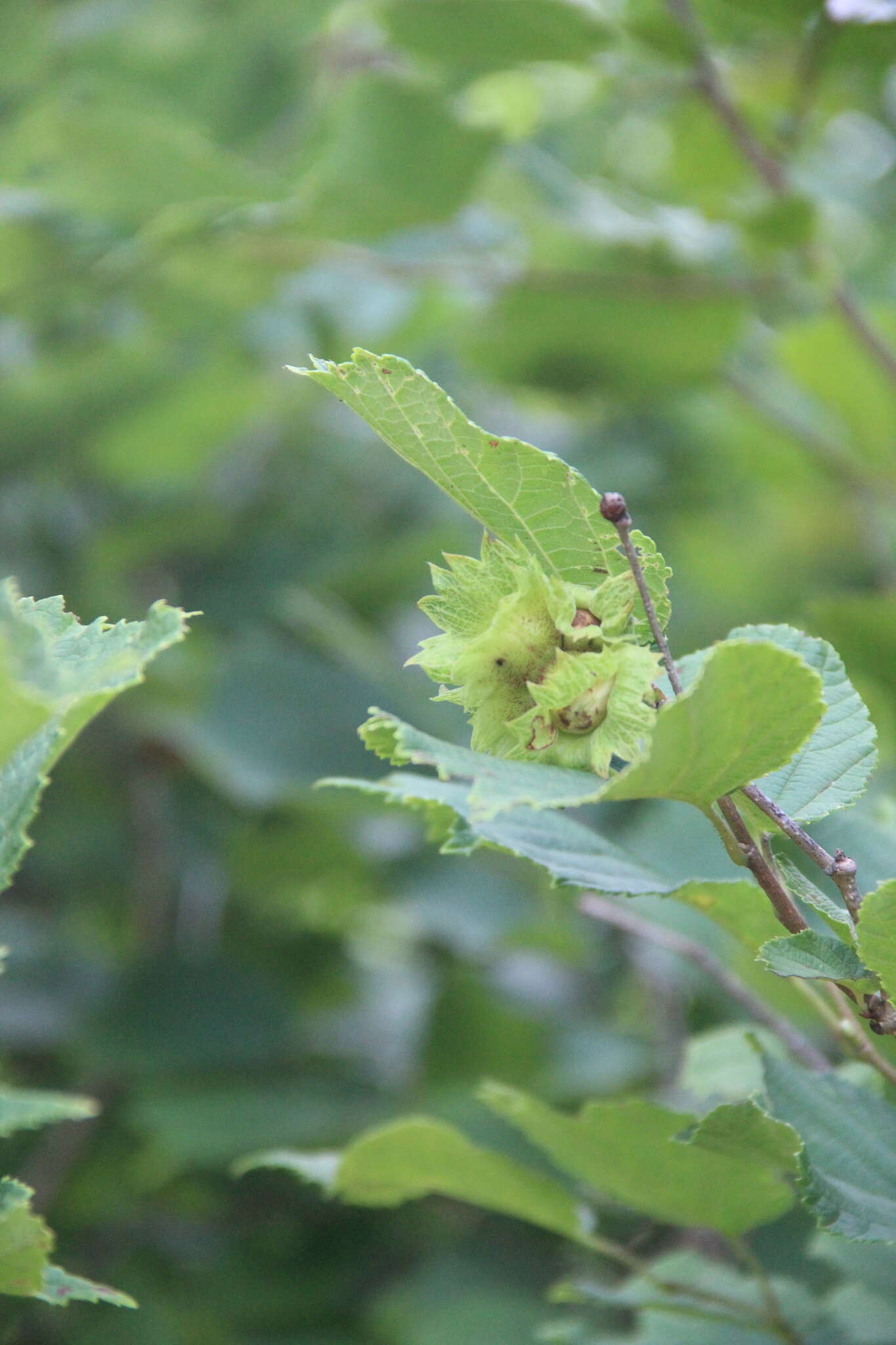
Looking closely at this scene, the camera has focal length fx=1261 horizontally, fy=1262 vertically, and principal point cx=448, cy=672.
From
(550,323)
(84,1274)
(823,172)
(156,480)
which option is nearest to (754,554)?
(823,172)

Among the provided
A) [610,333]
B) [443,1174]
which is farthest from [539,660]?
[610,333]

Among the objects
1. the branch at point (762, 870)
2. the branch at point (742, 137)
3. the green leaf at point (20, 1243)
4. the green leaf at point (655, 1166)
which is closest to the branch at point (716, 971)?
the green leaf at point (655, 1166)

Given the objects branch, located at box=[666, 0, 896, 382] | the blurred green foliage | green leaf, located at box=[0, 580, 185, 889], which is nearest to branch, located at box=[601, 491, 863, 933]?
green leaf, located at box=[0, 580, 185, 889]

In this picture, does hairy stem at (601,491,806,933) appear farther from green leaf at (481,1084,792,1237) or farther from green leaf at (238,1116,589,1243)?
green leaf at (238,1116,589,1243)

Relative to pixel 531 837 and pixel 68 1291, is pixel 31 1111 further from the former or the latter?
pixel 531 837

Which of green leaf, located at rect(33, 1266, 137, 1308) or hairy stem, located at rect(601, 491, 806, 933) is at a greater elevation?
A: hairy stem, located at rect(601, 491, 806, 933)

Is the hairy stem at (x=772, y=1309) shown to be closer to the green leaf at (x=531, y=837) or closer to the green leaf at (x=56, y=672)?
the green leaf at (x=531, y=837)
